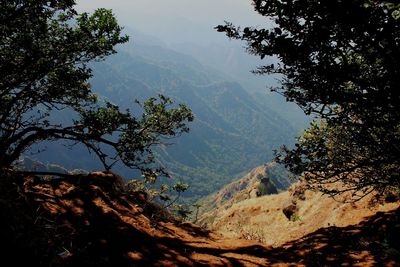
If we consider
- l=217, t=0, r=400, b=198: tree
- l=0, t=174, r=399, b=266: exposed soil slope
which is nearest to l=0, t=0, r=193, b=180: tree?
l=0, t=174, r=399, b=266: exposed soil slope

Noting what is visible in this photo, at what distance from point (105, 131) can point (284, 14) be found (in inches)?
384

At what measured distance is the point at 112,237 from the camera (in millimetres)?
9406

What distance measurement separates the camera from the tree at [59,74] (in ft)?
42.5

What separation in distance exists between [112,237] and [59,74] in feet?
26.5

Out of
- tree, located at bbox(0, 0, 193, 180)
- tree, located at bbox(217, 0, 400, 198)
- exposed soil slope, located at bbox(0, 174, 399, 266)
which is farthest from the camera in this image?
tree, located at bbox(0, 0, 193, 180)

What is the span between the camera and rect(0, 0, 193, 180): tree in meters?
13.0

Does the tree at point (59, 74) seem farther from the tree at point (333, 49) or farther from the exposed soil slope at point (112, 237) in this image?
the tree at point (333, 49)

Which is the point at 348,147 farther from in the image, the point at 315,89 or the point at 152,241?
the point at 152,241

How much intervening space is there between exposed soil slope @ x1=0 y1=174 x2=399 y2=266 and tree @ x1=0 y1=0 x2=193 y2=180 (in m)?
2.42

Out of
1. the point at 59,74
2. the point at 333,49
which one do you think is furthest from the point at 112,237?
the point at 59,74

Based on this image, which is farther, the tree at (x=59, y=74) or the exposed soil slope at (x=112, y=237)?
the tree at (x=59, y=74)

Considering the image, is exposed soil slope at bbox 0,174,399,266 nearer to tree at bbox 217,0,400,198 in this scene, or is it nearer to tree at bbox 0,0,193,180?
tree at bbox 0,0,193,180

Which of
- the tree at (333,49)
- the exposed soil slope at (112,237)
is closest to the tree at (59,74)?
the exposed soil slope at (112,237)

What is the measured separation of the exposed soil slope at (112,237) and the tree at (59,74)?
2417 mm
